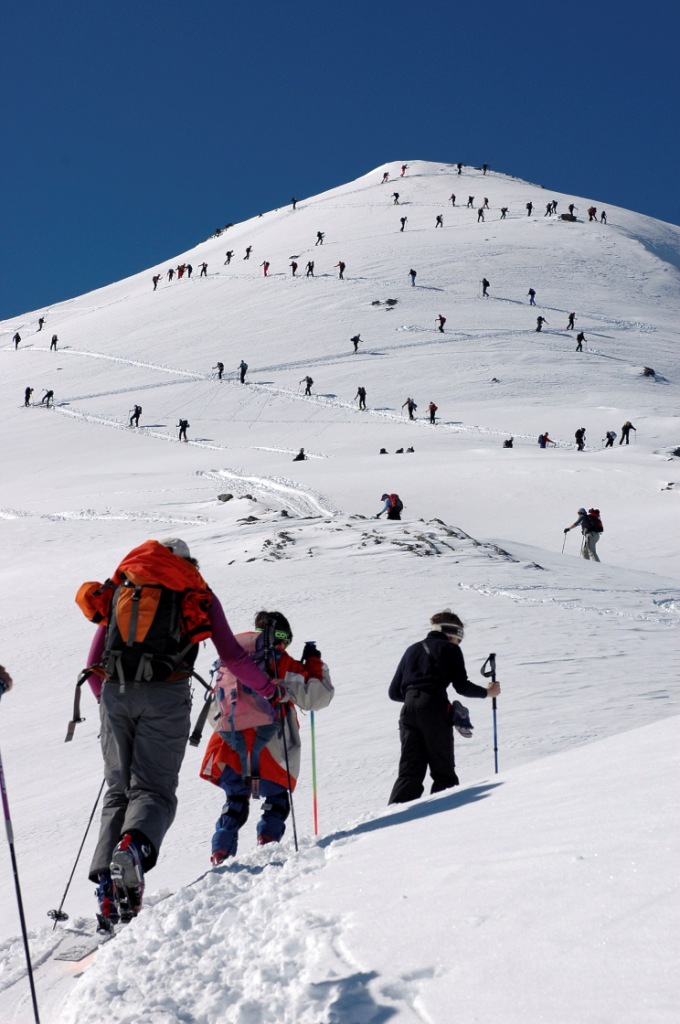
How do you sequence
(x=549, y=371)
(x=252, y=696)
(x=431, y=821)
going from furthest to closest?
(x=549, y=371), (x=252, y=696), (x=431, y=821)

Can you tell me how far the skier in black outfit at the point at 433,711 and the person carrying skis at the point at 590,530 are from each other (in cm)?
1461

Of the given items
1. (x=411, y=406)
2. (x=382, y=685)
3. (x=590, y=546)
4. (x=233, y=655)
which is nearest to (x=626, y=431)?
(x=411, y=406)

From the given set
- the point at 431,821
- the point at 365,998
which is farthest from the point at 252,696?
the point at 365,998

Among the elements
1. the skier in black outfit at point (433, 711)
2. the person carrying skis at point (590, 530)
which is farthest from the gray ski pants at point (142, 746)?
the person carrying skis at point (590, 530)

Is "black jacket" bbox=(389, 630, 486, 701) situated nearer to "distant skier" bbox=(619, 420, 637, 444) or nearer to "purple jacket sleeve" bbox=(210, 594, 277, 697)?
"purple jacket sleeve" bbox=(210, 594, 277, 697)

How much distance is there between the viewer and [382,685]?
946 cm

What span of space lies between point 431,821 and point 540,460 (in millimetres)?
26856

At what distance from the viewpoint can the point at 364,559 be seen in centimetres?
1536

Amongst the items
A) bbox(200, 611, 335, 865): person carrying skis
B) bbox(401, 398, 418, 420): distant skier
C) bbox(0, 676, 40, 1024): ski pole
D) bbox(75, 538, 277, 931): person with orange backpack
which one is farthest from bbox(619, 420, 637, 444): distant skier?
bbox(0, 676, 40, 1024): ski pole

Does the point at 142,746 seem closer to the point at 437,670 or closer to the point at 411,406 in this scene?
the point at 437,670

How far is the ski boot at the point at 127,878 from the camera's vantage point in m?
3.83

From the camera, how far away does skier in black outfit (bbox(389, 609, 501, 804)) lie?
5.66m

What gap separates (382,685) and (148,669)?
18.1 ft

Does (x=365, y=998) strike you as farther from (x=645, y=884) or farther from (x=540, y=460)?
(x=540, y=460)
